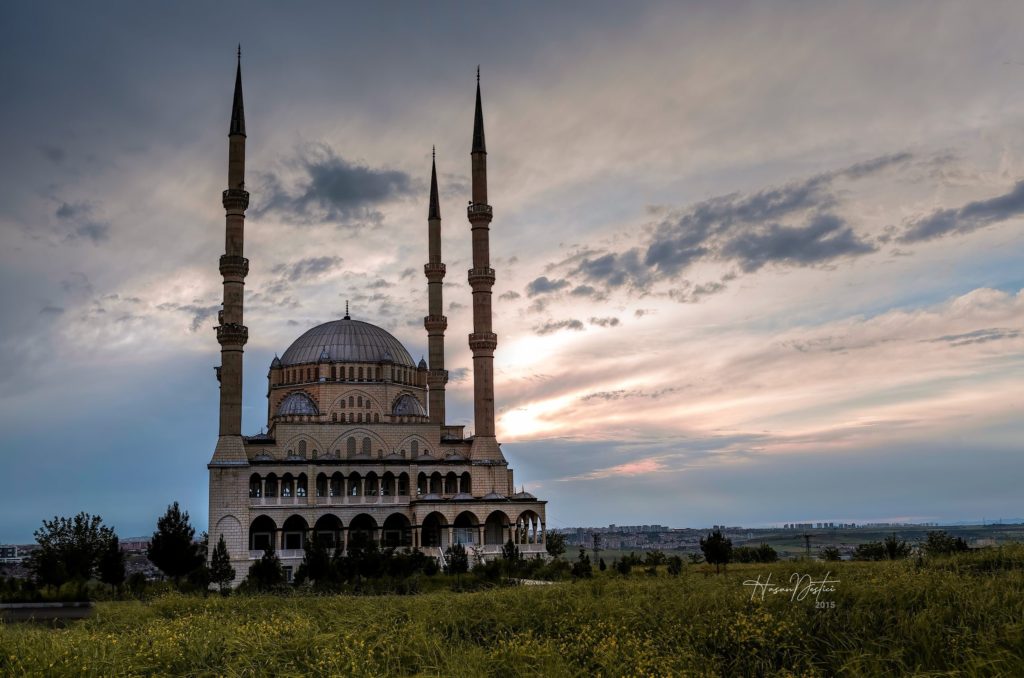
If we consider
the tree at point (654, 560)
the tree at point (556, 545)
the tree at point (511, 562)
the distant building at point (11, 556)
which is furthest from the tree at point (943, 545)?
the distant building at point (11, 556)

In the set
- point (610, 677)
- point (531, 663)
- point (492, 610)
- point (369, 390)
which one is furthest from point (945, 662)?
point (369, 390)

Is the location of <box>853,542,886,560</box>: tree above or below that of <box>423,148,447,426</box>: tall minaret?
below

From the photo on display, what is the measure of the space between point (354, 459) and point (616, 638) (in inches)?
1776

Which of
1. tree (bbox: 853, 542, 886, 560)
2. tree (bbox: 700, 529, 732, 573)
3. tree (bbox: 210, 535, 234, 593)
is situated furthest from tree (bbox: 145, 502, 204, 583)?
tree (bbox: 853, 542, 886, 560)

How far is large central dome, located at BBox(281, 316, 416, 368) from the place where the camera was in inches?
2660

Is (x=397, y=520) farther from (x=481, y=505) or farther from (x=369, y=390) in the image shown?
(x=369, y=390)

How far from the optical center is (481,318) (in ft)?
195

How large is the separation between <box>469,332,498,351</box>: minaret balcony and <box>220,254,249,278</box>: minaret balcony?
48.2 feet

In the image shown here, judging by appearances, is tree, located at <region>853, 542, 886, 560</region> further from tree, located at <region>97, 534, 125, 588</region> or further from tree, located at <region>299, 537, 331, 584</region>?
tree, located at <region>97, 534, 125, 588</region>

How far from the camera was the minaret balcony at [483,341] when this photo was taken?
59.3 metres

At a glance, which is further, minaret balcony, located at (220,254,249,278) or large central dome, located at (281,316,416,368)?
large central dome, located at (281,316,416,368)

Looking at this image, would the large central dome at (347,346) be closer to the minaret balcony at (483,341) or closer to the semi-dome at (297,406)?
the semi-dome at (297,406)

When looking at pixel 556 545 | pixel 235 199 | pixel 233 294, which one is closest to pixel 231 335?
pixel 233 294

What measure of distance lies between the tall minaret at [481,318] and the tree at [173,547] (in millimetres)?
19159
